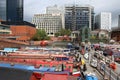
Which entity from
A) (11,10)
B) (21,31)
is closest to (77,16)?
(11,10)

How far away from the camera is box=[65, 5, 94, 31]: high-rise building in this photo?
182750 mm

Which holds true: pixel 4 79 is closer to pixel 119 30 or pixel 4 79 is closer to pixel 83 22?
pixel 119 30

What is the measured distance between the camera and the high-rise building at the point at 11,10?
15700 centimetres

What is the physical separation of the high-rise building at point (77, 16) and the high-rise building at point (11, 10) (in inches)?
1375

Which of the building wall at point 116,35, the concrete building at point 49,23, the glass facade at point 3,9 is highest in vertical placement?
the glass facade at point 3,9

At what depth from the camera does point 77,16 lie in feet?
602

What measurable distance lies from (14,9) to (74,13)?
43.5 meters

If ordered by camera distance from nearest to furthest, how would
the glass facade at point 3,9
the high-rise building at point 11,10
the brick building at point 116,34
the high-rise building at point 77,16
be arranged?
the brick building at point 116,34 < the glass facade at point 3,9 < the high-rise building at point 11,10 < the high-rise building at point 77,16

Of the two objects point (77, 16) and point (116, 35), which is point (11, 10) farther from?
point (116, 35)

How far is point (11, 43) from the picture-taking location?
67.2 metres

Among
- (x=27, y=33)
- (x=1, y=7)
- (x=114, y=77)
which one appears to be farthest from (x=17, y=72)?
(x=1, y=7)

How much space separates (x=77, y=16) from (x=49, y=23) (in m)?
22.1

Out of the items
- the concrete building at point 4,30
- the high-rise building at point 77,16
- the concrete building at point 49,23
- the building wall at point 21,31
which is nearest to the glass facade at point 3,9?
the concrete building at point 49,23

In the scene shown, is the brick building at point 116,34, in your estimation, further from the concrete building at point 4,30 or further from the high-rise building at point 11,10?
the high-rise building at point 11,10
